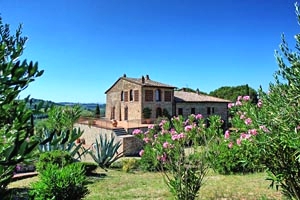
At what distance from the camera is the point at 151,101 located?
104 feet

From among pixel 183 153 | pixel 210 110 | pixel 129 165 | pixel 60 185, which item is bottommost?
Result: pixel 129 165

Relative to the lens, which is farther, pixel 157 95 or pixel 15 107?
pixel 157 95

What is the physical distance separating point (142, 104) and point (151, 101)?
1.27 meters

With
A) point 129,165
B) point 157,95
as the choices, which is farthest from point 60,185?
point 157,95

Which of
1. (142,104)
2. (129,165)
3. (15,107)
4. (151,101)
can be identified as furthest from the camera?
(151,101)

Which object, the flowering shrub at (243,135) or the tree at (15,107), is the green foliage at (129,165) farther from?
the tree at (15,107)

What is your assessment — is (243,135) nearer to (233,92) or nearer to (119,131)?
(119,131)

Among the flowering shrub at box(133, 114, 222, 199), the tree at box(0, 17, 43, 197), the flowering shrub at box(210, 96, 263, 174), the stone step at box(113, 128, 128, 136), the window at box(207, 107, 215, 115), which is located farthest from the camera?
the window at box(207, 107, 215, 115)

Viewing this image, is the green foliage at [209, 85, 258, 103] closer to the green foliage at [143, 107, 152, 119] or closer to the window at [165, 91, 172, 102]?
the window at [165, 91, 172, 102]

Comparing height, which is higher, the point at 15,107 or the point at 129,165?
the point at 15,107

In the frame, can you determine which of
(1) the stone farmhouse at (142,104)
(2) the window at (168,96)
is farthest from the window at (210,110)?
(2) the window at (168,96)

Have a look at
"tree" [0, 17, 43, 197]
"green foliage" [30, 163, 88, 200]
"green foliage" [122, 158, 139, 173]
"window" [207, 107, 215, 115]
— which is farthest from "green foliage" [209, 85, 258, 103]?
"tree" [0, 17, 43, 197]

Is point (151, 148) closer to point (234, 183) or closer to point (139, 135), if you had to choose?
point (139, 135)

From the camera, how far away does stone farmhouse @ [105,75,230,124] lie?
103 feet
